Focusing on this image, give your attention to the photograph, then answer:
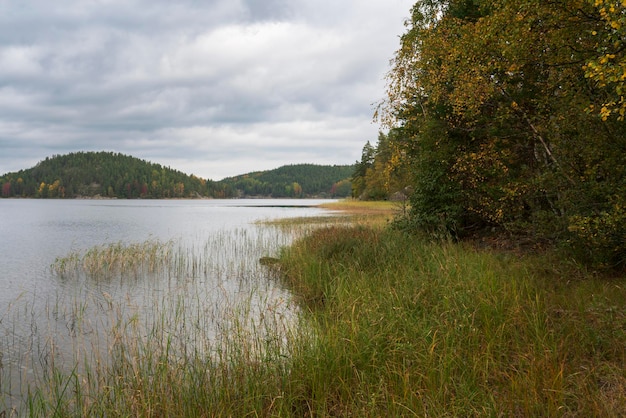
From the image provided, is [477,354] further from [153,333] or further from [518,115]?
[518,115]

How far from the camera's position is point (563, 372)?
4309 mm

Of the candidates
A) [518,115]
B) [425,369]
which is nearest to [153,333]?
[425,369]

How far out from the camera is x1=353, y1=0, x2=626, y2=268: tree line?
22.4ft

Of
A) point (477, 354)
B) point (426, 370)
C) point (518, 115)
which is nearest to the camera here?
point (426, 370)

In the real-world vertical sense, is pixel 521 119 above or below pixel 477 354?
above

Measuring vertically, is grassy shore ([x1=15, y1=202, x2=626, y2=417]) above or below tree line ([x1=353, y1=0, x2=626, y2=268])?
below

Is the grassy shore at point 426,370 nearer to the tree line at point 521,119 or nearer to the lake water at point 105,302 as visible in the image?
the lake water at point 105,302

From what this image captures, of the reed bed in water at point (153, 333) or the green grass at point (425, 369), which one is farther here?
the reed bed in water at point (153, 333)

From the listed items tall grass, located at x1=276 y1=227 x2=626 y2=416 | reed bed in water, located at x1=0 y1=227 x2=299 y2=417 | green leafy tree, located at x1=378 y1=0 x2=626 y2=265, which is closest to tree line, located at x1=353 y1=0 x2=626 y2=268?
green leafy tree, located at x1=378 y1=0 x2=626 y2=265

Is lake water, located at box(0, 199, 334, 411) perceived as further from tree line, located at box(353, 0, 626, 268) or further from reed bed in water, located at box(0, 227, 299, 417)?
tree line, located at box(353, 0, 626, 268)

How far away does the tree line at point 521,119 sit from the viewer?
6.82 m

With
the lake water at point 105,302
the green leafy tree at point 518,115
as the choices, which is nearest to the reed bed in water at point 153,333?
the lake water at point 105,302

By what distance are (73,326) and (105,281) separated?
509 centimetres

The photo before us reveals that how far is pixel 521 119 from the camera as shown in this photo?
11.0 meters
